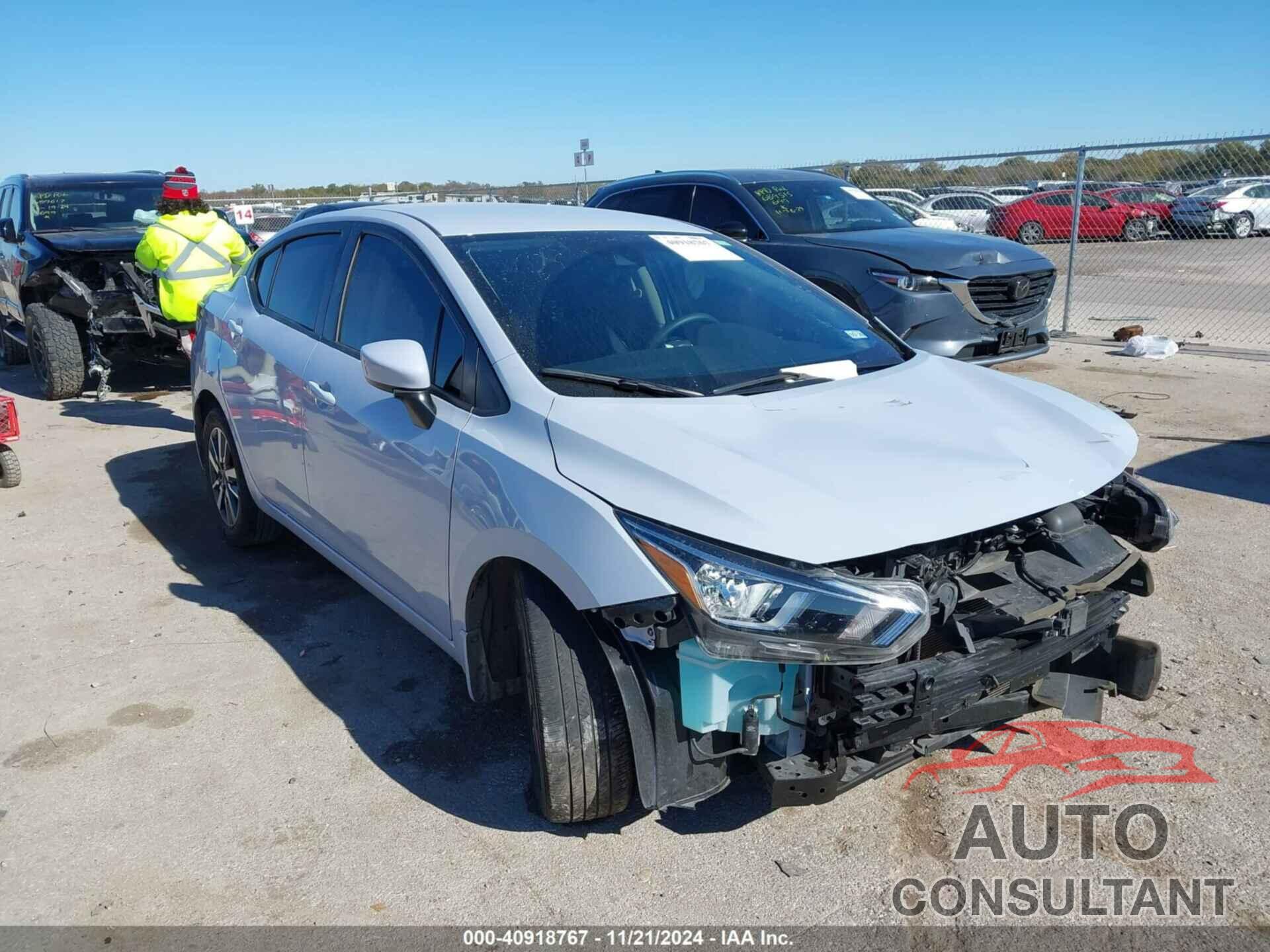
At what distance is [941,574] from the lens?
2691 mm

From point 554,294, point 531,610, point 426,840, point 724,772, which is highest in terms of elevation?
point 554,294

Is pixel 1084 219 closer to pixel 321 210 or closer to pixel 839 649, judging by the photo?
pixel 321 210

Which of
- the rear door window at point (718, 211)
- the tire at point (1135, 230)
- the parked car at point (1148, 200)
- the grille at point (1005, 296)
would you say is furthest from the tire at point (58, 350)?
the tire at point (1135, 230)

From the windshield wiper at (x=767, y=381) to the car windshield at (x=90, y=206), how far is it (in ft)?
27.5

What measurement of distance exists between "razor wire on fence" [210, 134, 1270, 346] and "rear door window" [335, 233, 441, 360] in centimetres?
869

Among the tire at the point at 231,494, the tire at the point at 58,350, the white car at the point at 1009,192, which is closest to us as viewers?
the tire at the point at 231,494

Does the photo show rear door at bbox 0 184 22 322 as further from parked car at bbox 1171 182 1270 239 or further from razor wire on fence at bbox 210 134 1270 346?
parked car at bbox 1171 182 1270 239

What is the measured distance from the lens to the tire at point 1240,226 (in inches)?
671

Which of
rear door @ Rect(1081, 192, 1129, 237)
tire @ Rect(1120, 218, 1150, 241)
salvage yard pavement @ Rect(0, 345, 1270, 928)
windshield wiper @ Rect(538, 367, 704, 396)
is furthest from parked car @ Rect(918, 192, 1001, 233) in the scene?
windshield wiper @ Rect(538, 367, 704, 396)

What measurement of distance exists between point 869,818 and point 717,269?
6.85 ft

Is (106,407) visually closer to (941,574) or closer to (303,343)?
(303,343)

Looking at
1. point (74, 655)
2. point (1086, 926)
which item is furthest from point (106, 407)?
point (1086, 926)

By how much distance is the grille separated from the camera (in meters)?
8.08

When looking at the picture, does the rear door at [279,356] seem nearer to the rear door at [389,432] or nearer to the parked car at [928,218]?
the rear door at [389,432]
